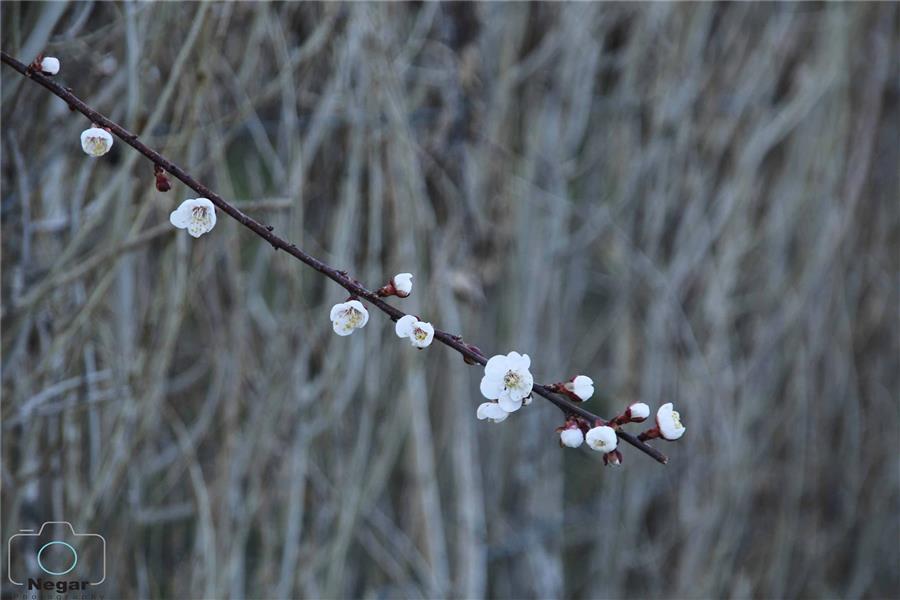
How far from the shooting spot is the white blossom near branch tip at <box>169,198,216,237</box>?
2.03 ft

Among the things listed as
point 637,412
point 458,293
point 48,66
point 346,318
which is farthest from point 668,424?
point 458,293

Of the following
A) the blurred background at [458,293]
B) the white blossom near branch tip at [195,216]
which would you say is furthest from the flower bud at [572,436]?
the blurred background at [458,293]

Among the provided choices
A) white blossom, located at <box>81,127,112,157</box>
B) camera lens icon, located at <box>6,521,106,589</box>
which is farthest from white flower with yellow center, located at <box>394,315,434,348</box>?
camera lens icon, located at <box>6,521,106,589</box>

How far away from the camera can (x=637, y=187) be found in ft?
5.32

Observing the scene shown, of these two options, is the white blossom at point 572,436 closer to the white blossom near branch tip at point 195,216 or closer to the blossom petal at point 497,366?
the blossom petal at point 497,366

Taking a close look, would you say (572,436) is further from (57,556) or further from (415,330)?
(57,556)

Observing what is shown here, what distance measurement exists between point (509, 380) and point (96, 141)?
0.35 meters

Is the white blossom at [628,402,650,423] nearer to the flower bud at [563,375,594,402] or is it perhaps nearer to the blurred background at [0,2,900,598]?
the flower bud at [563,375,594,402]

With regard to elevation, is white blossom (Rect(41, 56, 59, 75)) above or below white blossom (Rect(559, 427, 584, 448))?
above

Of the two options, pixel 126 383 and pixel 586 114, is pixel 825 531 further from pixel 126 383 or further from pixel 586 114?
pixel 126 383

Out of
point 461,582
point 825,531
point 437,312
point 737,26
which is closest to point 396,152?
point 437,312

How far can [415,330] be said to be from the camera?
2.02ft

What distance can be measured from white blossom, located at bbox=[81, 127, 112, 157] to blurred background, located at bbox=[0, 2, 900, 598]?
0.90 ft

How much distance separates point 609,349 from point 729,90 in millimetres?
581
